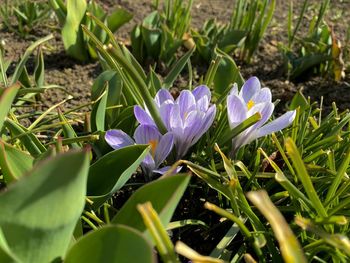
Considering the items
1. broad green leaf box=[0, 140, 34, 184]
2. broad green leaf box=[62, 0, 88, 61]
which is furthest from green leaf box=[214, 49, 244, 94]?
broad green leaf box=[0, 140, 34, 184]

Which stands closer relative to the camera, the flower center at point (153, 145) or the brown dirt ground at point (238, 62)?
the flower center at point (153, 145)

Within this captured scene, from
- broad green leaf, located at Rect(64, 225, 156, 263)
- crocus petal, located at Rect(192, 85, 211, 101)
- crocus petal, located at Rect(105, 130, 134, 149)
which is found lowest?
crocus petal, located at Rect(105, 130, 134, 149)

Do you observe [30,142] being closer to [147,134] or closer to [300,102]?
[147,134]

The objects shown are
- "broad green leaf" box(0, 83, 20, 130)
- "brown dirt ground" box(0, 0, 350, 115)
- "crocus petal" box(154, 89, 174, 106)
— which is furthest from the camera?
"brown dirt ground" box(0, 0, 350, 115)

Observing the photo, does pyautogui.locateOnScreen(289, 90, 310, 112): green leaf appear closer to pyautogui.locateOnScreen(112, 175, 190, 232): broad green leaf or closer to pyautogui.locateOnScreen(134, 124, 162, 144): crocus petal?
pyautogui.locateOnScreen(134, 124, 162, 144): crocus petal

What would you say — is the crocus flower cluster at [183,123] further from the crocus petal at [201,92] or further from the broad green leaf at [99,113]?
the broad green leaf at [99,113]

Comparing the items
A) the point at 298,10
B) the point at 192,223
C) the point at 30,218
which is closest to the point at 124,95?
the point at 192,223

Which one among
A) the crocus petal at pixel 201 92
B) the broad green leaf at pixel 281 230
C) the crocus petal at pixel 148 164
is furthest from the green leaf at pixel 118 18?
the broad green leaf at pixel 281 230
